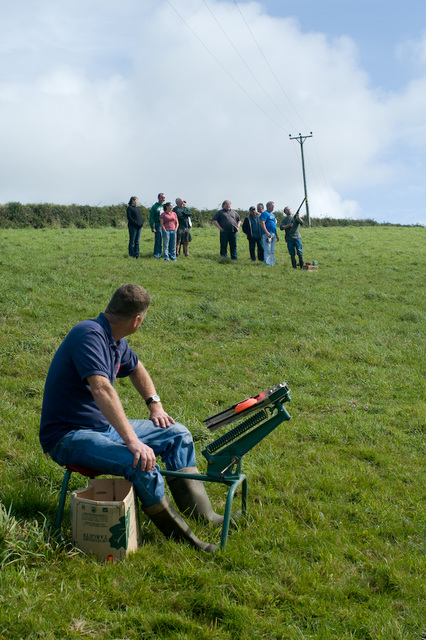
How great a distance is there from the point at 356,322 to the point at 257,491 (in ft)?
24.2

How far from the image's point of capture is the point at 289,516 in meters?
4.17

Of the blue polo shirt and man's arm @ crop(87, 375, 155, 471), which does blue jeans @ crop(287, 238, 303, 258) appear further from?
man's arm @ crop(87, 375, 155, 471)

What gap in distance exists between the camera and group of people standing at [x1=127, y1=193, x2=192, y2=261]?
54.0 feet

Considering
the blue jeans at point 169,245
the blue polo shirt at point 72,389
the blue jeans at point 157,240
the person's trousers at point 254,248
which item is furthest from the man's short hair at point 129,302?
the person's trousers at point 254,248

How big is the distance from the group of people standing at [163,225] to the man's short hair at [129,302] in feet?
40.9

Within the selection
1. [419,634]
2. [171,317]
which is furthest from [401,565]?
[171,317]

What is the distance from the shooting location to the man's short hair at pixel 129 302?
12.3 ft

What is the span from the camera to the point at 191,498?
387 cm

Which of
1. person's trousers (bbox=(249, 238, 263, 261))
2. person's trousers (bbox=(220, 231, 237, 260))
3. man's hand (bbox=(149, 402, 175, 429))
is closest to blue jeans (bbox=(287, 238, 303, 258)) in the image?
person's trousers (bbox=(249, 238, 263, 261))

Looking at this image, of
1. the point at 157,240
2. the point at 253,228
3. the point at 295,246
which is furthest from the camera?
the point at 253,228

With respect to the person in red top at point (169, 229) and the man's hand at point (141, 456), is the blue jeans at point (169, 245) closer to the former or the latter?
the person in red top at point (169, 229)

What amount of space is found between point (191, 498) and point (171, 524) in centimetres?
33

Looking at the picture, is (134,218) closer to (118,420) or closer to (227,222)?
(227,222)

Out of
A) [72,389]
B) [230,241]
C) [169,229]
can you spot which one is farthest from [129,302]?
[230,241]
